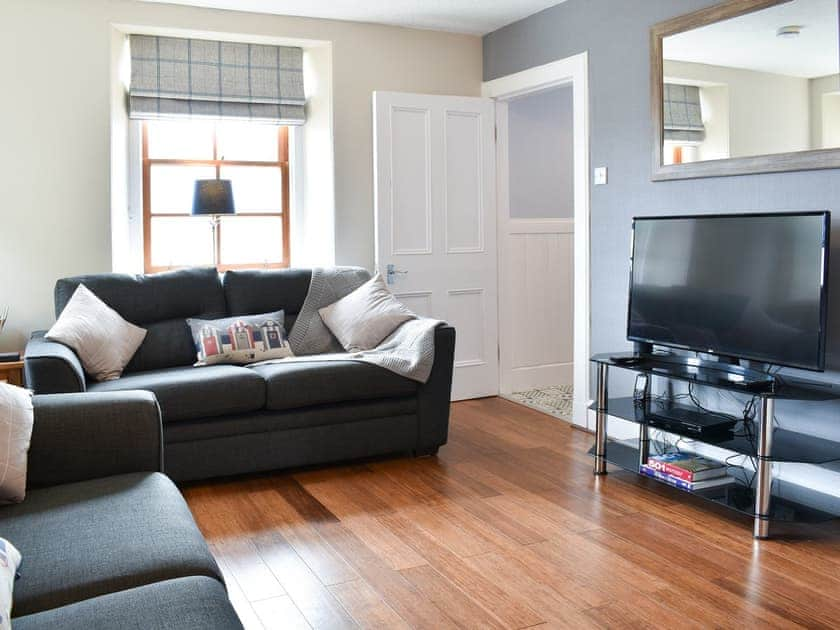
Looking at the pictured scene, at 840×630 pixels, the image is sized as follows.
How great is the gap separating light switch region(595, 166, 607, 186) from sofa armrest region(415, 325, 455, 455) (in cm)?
120

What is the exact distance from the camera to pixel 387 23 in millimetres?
5273

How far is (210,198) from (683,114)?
2555mm

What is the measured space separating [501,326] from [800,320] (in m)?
2.67

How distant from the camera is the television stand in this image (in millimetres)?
3045

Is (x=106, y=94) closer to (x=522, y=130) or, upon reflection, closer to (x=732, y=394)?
(x=522, y=130)

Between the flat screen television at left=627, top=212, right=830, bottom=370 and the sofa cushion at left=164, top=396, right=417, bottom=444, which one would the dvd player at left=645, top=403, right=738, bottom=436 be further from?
the sofa cushion at left=164, top=396, right=417, bottom=444

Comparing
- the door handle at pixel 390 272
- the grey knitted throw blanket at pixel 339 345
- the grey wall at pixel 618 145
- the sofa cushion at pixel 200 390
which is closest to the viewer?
the sofa cushion at pixel 200 390

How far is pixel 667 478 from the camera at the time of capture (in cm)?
352

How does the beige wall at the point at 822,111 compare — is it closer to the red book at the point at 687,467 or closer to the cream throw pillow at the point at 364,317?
the red book at the point at 687,467

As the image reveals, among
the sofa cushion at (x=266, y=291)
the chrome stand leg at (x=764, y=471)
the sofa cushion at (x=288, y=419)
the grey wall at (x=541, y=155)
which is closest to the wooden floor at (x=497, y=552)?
the chrome stand leg at (x=764, y=471)

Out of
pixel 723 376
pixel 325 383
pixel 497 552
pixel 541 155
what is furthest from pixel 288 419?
pixel 541 155

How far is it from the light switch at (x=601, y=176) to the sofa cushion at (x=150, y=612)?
3449mm

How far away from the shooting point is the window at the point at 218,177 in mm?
5082

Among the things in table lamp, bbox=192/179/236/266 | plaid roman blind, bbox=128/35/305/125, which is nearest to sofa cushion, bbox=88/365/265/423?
table lamp, bbox=192/179/236/266
